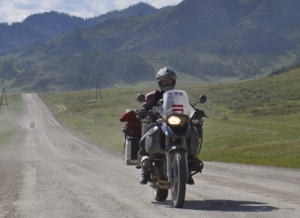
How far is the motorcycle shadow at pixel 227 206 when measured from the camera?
10997mm

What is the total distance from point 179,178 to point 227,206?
1.45 meters

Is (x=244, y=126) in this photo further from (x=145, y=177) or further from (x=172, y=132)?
(x=172, y=132)

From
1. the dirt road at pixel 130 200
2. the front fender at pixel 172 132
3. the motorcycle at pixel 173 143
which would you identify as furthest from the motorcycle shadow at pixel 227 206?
the front fender at pixel 172 132

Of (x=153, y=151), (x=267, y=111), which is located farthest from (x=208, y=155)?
(x=267, y=111)

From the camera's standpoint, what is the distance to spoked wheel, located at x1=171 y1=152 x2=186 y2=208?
10953mm

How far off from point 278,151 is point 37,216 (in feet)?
91.4

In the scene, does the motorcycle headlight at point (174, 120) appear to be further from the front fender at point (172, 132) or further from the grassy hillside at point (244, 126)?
the grassy hillside at point (244, 126)

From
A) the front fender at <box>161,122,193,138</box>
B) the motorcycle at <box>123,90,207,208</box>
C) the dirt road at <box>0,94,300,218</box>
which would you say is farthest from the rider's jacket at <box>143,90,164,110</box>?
the dirt road at <box>0,94,300,218</box>

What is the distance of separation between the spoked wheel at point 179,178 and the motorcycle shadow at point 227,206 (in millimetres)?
291

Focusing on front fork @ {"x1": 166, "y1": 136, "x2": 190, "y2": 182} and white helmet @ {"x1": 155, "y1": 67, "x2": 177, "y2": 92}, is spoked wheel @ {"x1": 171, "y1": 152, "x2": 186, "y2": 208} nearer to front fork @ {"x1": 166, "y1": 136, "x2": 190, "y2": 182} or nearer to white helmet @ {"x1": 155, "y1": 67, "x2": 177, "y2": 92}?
front fork @ {"x1": 166, "y1": 136, "x2": 190, "y2": 182}

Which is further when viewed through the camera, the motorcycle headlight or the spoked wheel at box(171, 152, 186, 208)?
the motorcycle headlight

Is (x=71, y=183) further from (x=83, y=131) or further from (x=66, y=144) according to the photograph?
(x=83, y=131)

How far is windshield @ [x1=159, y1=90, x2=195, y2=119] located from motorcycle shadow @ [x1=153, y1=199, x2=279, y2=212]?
6.62 ft

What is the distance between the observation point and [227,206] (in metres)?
11.6
